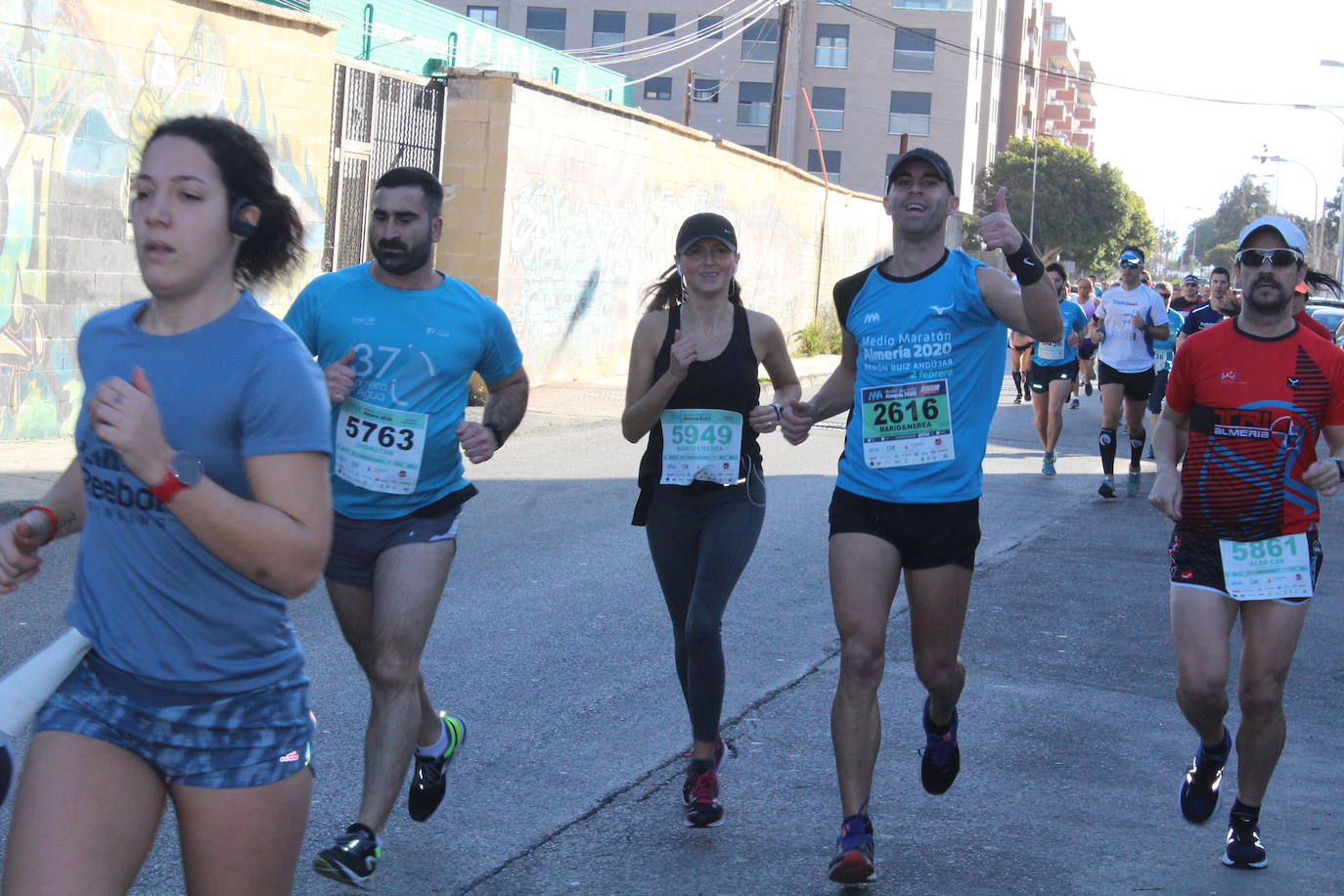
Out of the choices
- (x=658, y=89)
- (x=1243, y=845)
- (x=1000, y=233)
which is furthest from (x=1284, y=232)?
(x=658, y=89)

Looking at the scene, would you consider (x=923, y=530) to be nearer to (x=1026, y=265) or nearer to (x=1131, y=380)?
(x=1026, y=265)

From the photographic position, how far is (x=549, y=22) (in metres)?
69.3

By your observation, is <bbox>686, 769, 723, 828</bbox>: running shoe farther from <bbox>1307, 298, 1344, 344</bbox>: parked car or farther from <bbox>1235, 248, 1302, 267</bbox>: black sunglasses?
<bbox>1307, 298, 1344, 344</bbox>: parked car

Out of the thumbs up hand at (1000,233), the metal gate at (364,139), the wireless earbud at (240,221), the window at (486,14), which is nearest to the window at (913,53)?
the window at (486,14)

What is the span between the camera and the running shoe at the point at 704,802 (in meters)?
4.84

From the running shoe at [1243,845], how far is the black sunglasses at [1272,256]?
170 cm

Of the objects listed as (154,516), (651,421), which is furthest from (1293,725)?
(154,516)

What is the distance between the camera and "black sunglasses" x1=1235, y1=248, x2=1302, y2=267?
4.81 metres

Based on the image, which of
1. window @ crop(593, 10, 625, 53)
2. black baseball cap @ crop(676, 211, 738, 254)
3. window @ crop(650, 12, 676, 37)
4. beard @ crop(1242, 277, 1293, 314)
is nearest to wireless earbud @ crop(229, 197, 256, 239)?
black baseball cap @ crop(676, 211, 738, 254)

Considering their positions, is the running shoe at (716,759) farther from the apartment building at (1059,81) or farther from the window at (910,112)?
the apartment building at (1059,81)

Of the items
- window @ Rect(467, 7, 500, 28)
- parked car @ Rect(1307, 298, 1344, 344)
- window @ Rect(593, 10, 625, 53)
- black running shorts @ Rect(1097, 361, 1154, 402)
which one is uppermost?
window @ Rect(467, 7, 500, 28)

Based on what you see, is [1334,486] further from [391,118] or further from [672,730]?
[391,118]

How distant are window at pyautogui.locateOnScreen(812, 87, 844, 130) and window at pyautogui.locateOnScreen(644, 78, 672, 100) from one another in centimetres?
665

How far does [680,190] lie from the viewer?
23.8m
